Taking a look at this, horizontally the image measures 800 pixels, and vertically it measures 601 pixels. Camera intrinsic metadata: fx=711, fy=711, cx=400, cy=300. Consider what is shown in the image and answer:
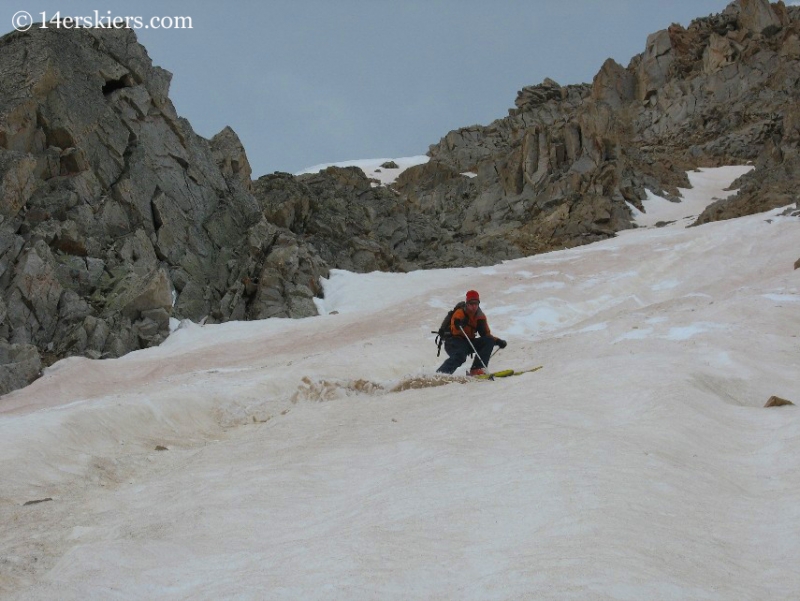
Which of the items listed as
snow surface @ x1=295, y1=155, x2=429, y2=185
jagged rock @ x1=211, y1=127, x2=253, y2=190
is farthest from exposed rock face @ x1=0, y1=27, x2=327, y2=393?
snow surface @ x1=295, y1=155, x2=429, y2=185

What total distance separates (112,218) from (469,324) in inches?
731

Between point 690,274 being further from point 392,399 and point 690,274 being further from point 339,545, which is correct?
point 339,545

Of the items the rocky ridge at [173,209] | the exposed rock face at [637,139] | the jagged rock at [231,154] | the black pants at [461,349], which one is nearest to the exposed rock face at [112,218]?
the rocky ridge at [173,209]

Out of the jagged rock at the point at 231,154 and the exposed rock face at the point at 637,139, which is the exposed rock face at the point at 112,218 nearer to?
the jagged rock at the point at 231,154

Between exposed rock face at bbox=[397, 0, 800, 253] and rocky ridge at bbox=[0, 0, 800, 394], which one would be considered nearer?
rocky ridge at bbox=[0, 0, 800, 394]

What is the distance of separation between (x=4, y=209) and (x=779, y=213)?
32.3 meters

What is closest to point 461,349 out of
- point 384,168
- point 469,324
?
point 469,324

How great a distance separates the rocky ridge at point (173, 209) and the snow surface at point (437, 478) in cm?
724

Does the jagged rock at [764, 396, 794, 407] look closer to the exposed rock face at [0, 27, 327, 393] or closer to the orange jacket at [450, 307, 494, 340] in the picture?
the orange jacket at [450, 307, 494, 340]

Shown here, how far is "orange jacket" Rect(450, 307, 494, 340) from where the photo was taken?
571 inches

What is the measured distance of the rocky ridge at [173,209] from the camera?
23250 mm

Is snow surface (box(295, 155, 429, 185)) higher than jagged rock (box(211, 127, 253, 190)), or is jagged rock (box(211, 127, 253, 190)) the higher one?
snow surface (box(295, 155, 429, 185))

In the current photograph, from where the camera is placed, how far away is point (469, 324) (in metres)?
14.7

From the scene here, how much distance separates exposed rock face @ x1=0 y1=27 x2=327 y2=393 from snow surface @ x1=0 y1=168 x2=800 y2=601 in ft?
20.9
